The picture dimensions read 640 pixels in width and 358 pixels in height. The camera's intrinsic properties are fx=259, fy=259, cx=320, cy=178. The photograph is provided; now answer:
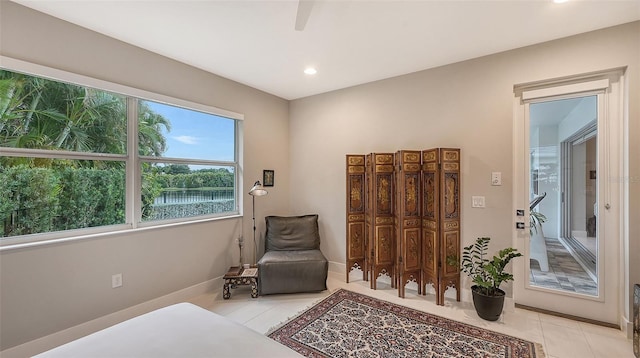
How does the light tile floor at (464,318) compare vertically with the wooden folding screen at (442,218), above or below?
below

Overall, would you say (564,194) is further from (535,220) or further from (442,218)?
(442,218)

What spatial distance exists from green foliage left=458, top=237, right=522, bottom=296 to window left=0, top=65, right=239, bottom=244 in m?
3.01

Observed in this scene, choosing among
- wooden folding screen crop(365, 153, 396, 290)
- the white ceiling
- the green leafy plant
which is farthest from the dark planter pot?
the white ceiling

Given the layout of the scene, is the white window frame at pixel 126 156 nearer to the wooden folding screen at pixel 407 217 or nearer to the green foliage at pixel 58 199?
the green foliage at pixel 58 199

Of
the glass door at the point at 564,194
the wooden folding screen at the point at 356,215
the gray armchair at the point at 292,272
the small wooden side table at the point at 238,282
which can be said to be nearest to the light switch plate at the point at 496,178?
the glass door at the point at 564,194

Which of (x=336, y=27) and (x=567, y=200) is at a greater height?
(x=336, y=27)

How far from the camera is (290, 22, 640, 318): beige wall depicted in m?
2.23

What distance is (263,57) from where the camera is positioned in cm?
275

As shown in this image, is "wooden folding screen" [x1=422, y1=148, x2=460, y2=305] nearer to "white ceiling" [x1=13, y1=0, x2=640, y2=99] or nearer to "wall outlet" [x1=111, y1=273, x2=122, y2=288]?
"white ceiling" [x1=13, y1=0, x2=640, y2=99]

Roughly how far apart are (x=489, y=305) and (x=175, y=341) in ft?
8.43

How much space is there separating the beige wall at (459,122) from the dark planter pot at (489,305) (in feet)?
1.82

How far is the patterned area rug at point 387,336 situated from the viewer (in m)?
2.00

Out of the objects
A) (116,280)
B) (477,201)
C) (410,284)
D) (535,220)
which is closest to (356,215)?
(410,284)

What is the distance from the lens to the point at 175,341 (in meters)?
1.22
